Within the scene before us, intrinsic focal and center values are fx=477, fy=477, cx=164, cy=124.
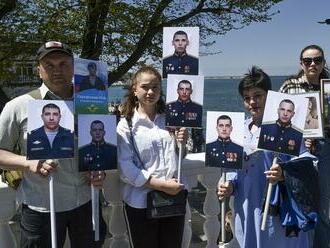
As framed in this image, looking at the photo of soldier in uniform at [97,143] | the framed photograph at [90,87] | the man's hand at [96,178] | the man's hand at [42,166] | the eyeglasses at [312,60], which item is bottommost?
the man's hand at [96,178]

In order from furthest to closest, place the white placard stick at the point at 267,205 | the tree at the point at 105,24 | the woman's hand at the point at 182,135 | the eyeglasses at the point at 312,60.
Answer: the tree at the point at 105,24
the eyeglasses at the point at 312,60
the woman's hand at the point at 182,135
the white placard stick at the point at 267,205

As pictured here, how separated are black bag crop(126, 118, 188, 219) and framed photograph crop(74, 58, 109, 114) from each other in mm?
320

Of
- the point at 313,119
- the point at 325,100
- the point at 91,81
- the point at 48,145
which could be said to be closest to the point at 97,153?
the point at 48,145

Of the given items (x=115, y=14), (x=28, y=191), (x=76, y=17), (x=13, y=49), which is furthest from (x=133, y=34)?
(x=28, y=191)

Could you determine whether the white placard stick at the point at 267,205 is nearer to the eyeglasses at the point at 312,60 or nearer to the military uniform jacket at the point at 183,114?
the military uniform jacket at the point at 183,114

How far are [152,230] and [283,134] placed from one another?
1.11 m

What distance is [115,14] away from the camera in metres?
13.0

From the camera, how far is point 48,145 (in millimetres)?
2861

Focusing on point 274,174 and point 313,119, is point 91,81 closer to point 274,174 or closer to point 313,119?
point 274,174

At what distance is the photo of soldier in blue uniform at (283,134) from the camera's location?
3201 millimetres

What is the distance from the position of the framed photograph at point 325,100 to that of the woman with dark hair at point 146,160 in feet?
3.40

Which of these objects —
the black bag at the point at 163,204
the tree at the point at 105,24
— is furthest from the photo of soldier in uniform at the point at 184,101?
the tree at the point at 105,24

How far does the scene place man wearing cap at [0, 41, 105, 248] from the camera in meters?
2.87

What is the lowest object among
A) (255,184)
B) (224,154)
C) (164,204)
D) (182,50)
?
(164,204)
